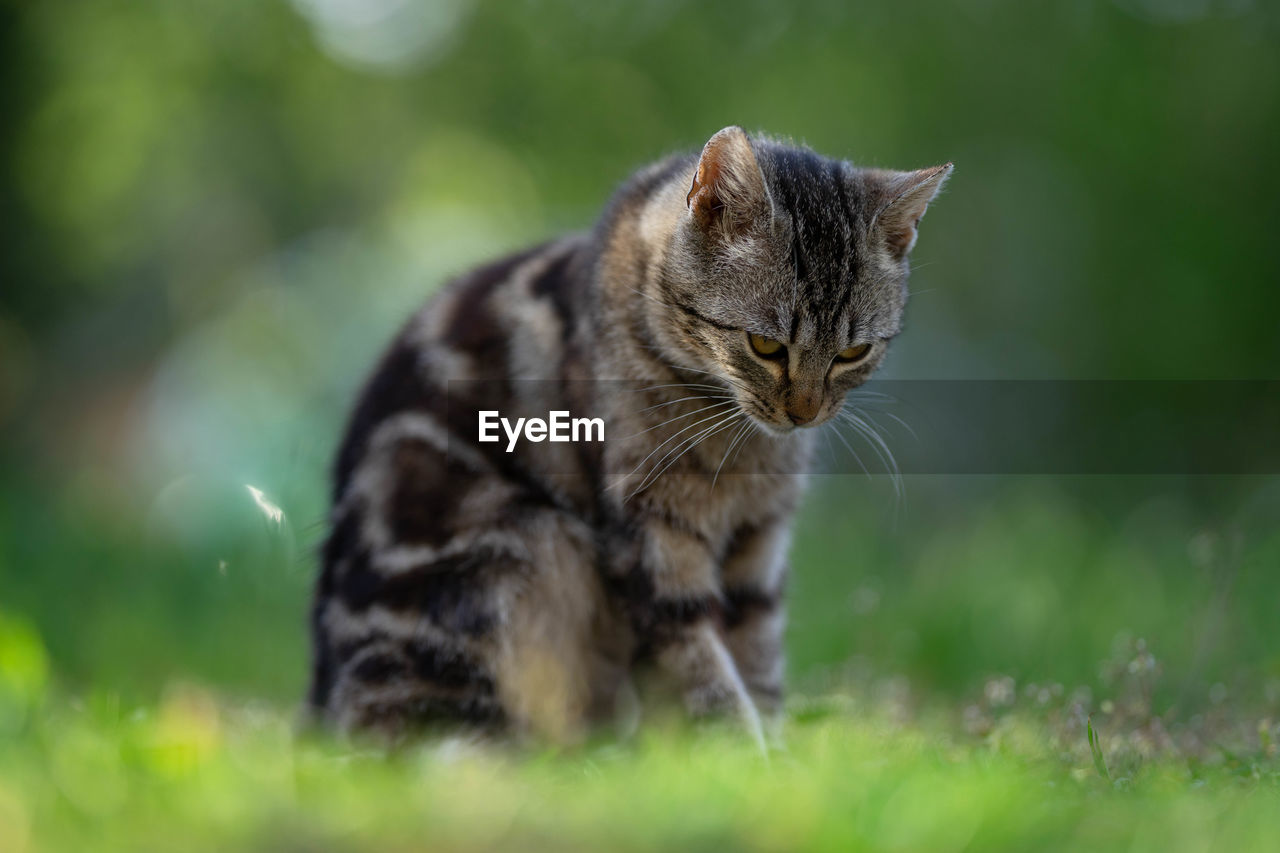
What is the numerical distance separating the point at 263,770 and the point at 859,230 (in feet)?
7.09

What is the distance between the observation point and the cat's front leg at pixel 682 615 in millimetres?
3225

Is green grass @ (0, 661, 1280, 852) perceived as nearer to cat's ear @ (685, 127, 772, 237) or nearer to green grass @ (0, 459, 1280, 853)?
green grass @ (0, 459, 1280, 853)

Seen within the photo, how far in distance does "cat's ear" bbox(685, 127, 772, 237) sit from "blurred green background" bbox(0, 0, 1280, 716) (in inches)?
38.0

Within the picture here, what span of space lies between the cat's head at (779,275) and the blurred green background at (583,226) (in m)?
0.77

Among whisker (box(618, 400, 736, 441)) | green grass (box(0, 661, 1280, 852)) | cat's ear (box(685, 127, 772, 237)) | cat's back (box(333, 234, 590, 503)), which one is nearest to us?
green grass (box(0, 661, 1280, 852))

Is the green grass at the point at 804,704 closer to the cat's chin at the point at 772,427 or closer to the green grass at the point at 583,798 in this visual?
the green grass at the point at 583,798

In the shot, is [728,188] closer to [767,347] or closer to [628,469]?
[767,347]

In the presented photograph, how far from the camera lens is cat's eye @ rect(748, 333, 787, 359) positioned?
324 cm

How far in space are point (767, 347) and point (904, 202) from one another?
0.61 metres

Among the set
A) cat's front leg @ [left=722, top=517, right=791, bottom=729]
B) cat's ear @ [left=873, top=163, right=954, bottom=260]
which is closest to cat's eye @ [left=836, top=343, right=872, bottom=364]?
cat's ear @ [left=873, top=163, right=954, bottom=260]

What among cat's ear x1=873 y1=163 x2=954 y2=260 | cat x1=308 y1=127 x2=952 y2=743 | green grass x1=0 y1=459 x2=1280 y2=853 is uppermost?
cat's ear x1=873 y1=163 x2=954 y2=260

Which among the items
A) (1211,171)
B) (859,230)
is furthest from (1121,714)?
(1211,171)

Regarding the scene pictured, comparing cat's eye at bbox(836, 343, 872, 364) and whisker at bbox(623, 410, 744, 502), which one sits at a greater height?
cat's eye at bbox(836, 343, 872, 364)

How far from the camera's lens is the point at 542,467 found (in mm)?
3475
